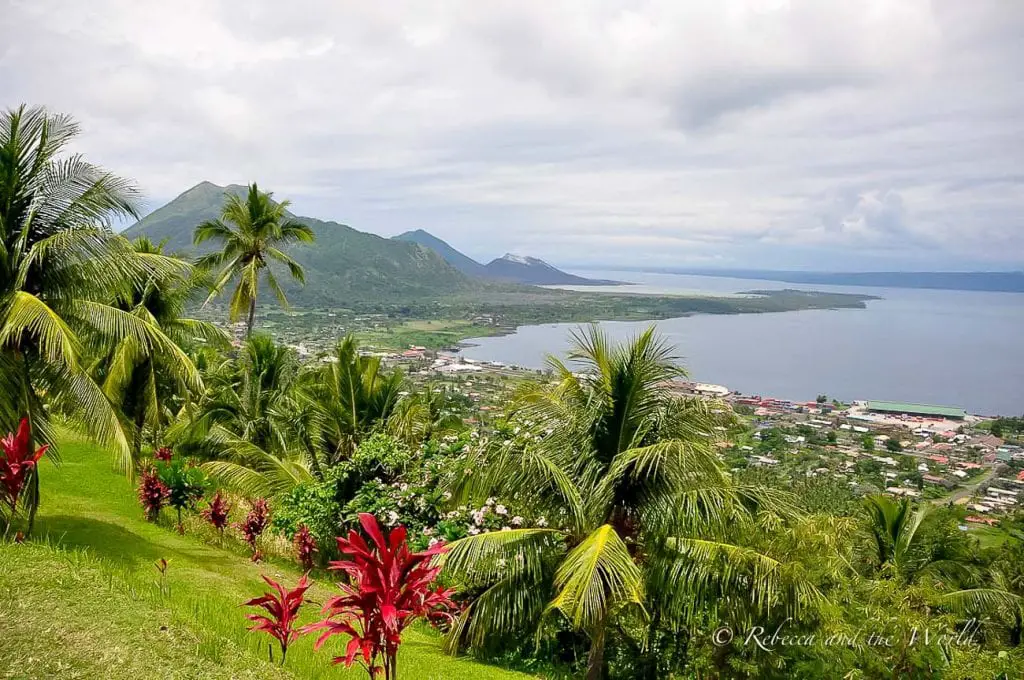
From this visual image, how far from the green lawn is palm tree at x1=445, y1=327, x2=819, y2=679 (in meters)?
0.94

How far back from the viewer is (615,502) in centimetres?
639

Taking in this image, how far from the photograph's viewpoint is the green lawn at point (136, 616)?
3764 mm

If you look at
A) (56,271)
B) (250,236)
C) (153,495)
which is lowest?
(153,495)

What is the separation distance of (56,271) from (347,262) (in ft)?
417

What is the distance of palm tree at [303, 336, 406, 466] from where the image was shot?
12.0 meters

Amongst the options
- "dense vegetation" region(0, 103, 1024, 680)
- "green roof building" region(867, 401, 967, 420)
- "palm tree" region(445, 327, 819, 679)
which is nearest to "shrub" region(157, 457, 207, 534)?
"dense vegetation" region(0, 103, 1024, 680)

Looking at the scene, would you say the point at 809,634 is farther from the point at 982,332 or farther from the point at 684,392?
the point at 982,332

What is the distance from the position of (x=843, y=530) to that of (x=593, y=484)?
4.92m

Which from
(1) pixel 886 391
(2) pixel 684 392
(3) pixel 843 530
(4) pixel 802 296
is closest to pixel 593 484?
(2) pixel 684 392

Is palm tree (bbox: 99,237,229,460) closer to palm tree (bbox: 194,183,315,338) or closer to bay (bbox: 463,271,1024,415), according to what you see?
palm tree (bbox: 194,183,315,338)

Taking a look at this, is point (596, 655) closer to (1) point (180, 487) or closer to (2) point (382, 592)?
(2) point (382, 592)

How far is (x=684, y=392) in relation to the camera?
6.91m

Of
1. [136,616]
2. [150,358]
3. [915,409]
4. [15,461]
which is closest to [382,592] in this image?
[136,616]

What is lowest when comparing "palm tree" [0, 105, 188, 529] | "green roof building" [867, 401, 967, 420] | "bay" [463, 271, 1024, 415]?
"green roof building" [867, 401, 967, 420]
